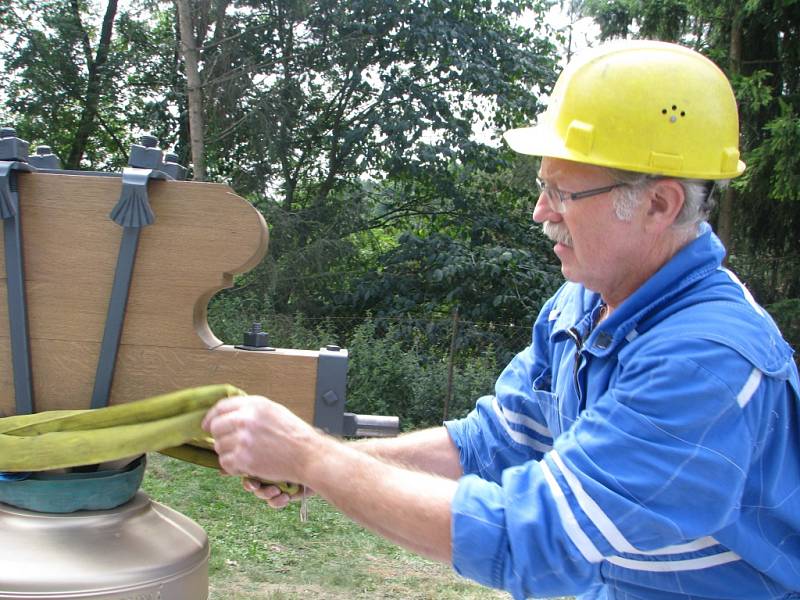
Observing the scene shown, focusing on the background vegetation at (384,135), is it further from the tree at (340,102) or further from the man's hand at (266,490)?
the man's hand at (266,490)

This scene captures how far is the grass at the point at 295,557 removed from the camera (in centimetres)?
438

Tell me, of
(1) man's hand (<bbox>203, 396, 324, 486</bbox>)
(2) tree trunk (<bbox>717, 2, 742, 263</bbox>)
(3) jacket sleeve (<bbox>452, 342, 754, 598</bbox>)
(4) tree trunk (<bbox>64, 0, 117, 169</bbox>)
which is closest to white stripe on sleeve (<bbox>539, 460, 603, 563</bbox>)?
(3) jacket sleeve (<bbox>452, 342, 754, 598</bbox>)

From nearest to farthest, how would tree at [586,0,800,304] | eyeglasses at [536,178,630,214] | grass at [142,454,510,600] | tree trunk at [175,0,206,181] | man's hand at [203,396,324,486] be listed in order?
man's hand at [203,396,324,486], eyeglasses at [536,178,630,214], grass at [142,454,510,600], tree at [586,0,800,304], tree trunk at [175,0,206,181]

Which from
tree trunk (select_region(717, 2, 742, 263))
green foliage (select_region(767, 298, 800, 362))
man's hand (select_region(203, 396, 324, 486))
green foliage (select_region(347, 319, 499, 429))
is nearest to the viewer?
man's hand (select_region(203, 396, 324, 486))

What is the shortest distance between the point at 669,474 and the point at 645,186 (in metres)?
0.57

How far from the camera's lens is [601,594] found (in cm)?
181

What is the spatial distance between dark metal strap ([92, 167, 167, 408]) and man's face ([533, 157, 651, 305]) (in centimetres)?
79

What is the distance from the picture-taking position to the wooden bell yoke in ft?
5.26

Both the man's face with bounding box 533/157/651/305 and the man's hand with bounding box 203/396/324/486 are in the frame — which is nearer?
the man's hand with bounding box 203/396/324/486

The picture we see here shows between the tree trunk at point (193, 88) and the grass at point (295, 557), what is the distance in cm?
403

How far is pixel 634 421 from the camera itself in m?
1.38

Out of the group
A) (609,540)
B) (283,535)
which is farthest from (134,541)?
(283,535)

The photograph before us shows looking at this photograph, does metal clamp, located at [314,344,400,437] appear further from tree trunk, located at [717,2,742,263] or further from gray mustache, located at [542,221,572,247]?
tree trunk, located at [717,2,742,263]

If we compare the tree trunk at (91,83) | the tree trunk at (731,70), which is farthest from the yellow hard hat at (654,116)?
the tree trunk at (91,83)
